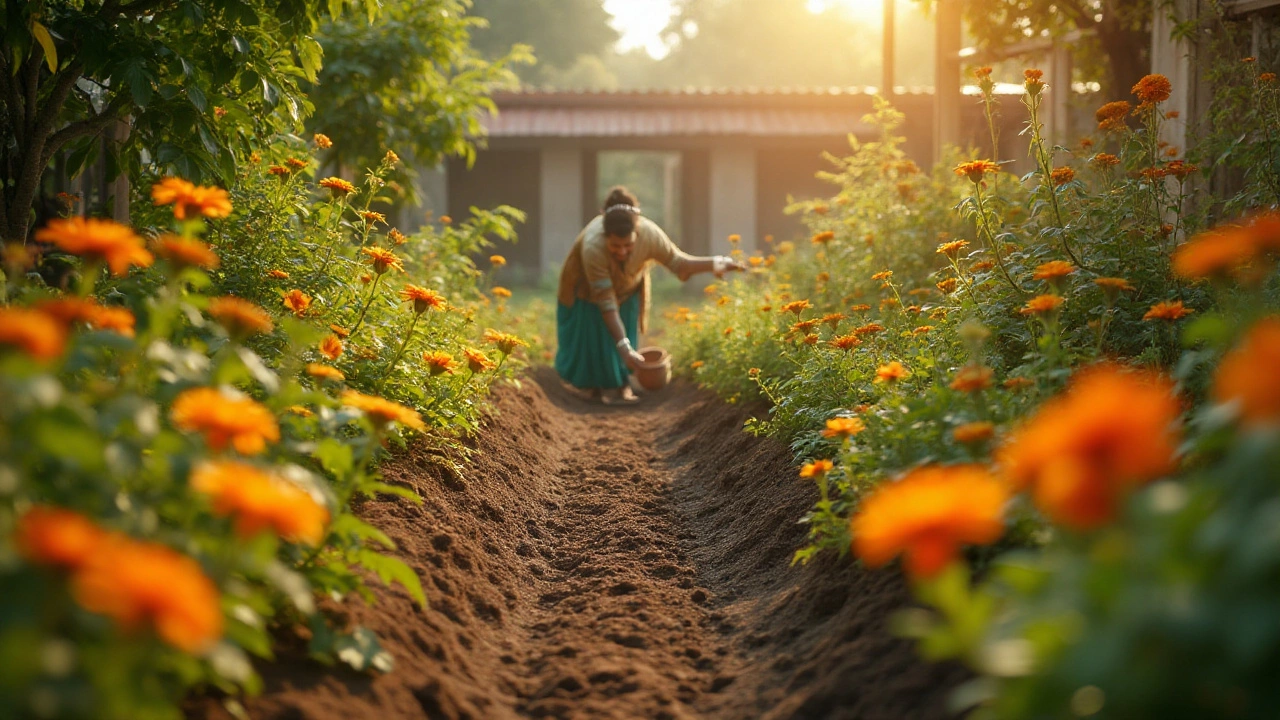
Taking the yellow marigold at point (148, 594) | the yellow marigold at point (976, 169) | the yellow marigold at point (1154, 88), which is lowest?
the yellow marigold at point (148, 594)

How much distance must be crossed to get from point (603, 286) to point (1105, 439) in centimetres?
601

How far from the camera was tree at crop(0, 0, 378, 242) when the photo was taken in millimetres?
3332

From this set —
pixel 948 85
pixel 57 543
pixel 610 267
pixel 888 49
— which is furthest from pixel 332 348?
pixel 888 49

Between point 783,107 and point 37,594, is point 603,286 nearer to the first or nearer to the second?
point 37,594

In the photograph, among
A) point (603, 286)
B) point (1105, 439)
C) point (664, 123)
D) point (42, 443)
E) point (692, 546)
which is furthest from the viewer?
point (664, 123)

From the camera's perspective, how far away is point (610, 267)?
7402 mm

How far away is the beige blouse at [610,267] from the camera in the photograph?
7117 mm

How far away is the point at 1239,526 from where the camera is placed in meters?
1.20

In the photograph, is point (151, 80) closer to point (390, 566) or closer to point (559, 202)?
point (390, 566)

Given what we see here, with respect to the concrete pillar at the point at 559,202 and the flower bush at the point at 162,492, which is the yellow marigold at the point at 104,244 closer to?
the flower bush at the point at 162,492

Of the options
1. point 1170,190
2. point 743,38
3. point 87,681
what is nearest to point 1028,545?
point 87,681

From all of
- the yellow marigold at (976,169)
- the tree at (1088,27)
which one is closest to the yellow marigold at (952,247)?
the yellow marigold at (976,169)

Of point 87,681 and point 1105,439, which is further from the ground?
point 1105,439

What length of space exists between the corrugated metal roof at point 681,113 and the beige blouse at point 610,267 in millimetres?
7081
